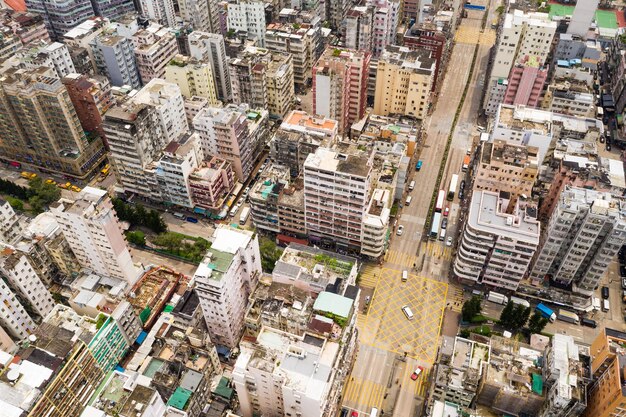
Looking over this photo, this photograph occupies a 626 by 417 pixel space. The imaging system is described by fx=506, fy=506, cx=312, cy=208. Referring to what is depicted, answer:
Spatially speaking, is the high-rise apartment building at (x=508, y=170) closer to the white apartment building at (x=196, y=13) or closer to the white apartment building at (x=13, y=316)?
the white apartment building at (x=13, y=316)

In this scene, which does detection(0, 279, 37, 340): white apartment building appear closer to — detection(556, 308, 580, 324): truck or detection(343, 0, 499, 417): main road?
detection(343, 0, 499, 417): main road

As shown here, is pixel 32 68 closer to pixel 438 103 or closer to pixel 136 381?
pixel 136 381

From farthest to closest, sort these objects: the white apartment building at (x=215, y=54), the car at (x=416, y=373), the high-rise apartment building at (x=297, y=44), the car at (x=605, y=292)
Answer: the high-rise apartment building at (x=297, y=44), the white apartment building at (x=215, y=54), the car at (x=605, y=292), the car at (x=416, y=373)

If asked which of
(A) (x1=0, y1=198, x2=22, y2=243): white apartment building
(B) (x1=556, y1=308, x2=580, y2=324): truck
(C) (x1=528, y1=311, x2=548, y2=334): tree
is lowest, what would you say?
(B) (x1=556, y1=308, x2=580, y2=324): truck

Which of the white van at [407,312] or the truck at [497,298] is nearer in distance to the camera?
the white van at [407,312]

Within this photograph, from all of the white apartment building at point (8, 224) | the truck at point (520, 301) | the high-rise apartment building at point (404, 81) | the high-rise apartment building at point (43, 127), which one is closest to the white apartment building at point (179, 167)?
the high-rise apartment building at point (43, 127)

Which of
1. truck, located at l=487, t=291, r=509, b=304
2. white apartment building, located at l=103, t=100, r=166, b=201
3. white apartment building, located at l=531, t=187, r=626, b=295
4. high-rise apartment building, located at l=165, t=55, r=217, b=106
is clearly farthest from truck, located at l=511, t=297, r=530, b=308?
high-rise apartment building, located at l=165, t=55, r=217, b=106

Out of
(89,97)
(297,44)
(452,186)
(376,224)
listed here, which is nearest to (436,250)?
(376,224)
